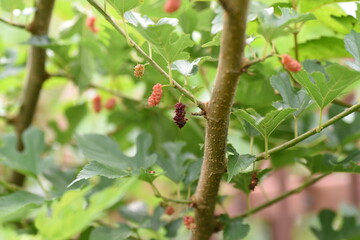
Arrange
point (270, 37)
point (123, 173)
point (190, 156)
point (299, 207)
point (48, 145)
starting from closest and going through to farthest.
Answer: point (270, 37), point (123, 173), point (190, 156), point (48, 145), point (299, 207)

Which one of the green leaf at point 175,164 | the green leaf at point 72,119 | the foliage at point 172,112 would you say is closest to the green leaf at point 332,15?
the foliage at point 172,112

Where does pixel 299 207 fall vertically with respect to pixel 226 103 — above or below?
above

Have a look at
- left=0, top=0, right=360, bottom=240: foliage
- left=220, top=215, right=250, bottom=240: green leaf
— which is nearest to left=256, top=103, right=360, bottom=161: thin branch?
left=0, top=0, right=360, bottom=240: foliage

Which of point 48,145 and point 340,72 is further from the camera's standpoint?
point 48,145

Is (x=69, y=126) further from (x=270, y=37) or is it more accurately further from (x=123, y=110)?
(x=270, y=37)

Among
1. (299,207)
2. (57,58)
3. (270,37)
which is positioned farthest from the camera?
(299,207)

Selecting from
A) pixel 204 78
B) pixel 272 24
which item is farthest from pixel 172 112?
pixel 272 24

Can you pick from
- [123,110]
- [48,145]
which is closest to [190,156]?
[123,110]
